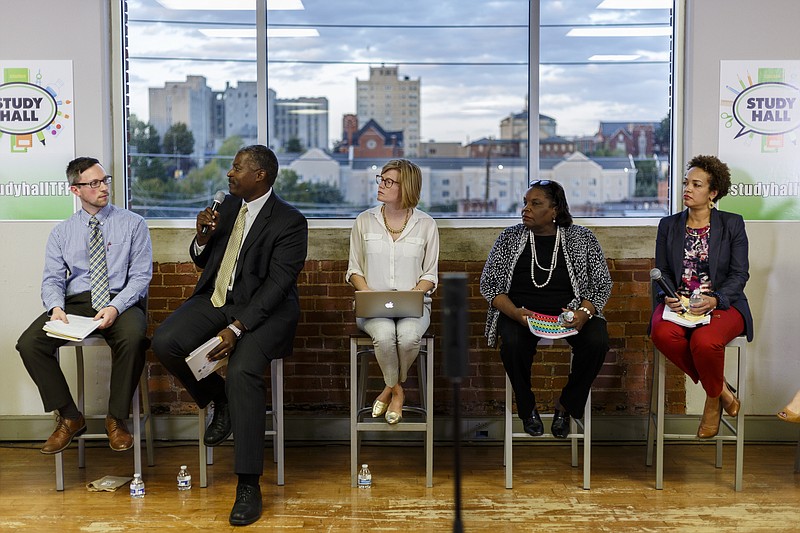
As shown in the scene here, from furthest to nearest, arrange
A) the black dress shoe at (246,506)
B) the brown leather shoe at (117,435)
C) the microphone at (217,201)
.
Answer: the microphone at (217,201) → the brown leather shoe at (117,435) → the black dress shoe at (246,506)

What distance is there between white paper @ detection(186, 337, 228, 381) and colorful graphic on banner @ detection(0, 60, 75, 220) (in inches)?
57.9

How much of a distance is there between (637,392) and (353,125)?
2.23 metres

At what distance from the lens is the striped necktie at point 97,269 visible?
4398mm

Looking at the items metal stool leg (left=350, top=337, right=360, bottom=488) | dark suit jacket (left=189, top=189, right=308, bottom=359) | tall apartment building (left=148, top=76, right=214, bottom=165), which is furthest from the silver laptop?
tall apartment building (left=148, top=76, right=214, bottom=165)

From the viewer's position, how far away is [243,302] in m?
4.34

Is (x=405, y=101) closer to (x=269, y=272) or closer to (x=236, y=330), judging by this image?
(x=269, y=272)

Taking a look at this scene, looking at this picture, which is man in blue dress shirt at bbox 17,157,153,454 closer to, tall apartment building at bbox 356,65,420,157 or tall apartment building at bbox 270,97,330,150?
tall apartment building at bbox 270,97,330,150

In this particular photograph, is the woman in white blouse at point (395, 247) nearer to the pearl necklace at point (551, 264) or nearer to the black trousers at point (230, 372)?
the pearl necklace at point (551, 264)

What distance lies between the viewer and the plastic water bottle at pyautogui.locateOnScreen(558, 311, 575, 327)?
4293mm

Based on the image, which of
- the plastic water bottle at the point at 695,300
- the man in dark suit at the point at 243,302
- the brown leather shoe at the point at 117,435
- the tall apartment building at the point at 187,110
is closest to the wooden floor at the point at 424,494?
the brown leather shoe at the point at 117,435

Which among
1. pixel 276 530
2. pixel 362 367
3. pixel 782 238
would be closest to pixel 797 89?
pixel 782 238

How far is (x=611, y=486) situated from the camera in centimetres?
430

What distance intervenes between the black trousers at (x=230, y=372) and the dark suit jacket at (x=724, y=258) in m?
2.08

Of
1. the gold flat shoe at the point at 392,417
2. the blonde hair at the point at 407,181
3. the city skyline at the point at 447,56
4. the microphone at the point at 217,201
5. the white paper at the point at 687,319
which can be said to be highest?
the city skyline at the point at 447,56
